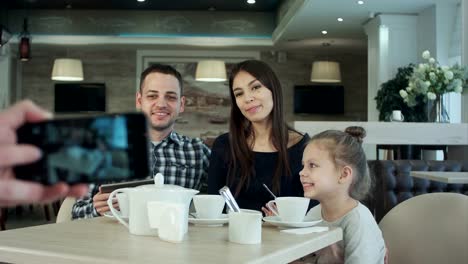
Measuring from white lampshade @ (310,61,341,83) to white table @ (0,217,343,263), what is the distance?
948 cm

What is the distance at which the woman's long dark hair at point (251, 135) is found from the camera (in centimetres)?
214

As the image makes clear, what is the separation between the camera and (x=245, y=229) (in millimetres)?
1236

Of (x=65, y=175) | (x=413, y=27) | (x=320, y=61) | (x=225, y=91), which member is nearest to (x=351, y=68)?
(x=320, y=61)

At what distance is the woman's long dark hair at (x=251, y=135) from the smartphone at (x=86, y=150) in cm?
174

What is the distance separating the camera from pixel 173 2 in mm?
9883

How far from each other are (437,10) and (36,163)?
7.54 m

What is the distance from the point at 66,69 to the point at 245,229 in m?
9.78

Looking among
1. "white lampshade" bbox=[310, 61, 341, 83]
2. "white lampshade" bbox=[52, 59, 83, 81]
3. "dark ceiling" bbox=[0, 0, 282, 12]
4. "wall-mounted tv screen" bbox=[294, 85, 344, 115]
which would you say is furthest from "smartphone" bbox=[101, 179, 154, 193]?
"wall-mounted tv screen" bbox=[294, 85, 344, 115]

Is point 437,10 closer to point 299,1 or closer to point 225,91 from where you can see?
point 299,1

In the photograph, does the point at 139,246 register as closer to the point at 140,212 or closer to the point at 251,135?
the point at 140,212

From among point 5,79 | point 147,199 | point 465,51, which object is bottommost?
point 147,199

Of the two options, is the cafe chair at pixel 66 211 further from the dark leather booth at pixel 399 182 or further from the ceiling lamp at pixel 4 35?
the ceiling lamp at pixel 4 35

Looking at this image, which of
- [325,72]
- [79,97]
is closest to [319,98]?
[325,72]

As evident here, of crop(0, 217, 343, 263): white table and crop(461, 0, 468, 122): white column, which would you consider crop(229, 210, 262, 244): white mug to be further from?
crop(461, 0, 468, 122): white column
